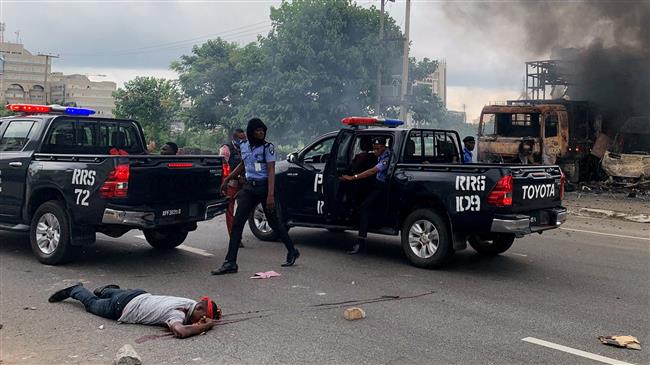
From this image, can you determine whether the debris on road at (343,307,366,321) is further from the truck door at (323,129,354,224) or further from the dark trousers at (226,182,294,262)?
the truck door at (323,129,354,224)

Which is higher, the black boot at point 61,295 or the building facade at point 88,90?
the building facade at point 88,90

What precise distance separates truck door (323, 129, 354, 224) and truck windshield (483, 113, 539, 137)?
11.0 meters

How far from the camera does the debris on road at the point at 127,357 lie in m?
3.88

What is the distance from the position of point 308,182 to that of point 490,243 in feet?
8.37

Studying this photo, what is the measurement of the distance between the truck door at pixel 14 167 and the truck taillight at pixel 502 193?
542cm

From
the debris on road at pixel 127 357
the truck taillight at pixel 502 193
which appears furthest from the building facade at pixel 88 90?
the debris on road at pixel 127 357

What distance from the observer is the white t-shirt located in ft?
15.6

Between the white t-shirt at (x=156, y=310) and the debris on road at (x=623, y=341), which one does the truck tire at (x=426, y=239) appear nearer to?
the debris on road at (x=623, y=341)

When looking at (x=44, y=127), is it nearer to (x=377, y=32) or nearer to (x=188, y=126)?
(x=377, y=32)

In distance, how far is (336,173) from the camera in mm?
7734

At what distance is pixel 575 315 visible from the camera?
5.32 meters

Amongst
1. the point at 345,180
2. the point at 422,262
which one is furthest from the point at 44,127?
the point at 422,262

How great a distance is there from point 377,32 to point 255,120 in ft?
90.0

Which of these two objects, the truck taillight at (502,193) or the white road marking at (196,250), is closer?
the truck taillight at (502,193)
